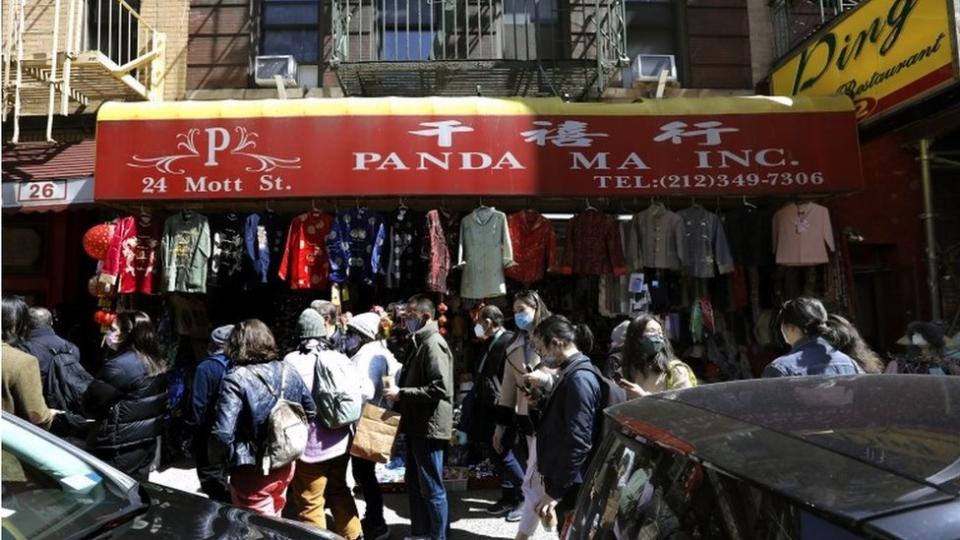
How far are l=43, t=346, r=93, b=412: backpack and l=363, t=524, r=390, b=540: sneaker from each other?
98.9 inches

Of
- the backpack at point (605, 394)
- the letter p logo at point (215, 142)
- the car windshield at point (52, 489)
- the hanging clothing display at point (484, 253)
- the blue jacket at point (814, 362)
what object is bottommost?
the car windshield at point (52, 489)

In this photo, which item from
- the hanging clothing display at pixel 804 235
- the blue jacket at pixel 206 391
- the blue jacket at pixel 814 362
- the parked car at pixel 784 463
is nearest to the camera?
the parked car at pixel 784 463

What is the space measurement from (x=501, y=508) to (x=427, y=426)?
149 cm

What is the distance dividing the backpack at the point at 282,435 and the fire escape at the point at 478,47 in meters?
Answer: 5.07

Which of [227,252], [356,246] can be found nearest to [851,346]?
[356,246]

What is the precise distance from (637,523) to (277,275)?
6334 millimetres

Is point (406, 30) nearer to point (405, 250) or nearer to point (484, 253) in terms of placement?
point (405, 250)

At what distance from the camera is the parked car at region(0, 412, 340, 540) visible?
8.80 feet

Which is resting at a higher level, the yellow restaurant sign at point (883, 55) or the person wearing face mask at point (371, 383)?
the yellow restaurant sign at point (883, 55)

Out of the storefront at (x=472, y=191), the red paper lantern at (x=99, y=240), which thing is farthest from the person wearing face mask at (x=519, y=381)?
the red paper lantern at (x=99, y=240)

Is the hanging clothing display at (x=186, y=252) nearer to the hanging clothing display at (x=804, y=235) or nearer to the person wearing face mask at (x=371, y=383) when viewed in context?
the person wearing face mask at (x=371, y=383)

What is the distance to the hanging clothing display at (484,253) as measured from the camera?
7.25 meters

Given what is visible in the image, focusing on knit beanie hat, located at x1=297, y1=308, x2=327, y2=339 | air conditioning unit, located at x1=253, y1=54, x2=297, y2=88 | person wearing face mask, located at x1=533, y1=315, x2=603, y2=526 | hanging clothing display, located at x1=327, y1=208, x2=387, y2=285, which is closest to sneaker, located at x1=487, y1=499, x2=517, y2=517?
person wearing face mask, located at x1=533, y1=315, x2=603, y2=526

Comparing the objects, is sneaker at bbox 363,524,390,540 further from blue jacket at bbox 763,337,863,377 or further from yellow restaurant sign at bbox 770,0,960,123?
yellow restaurant sign at bbox 770,0,960,123
